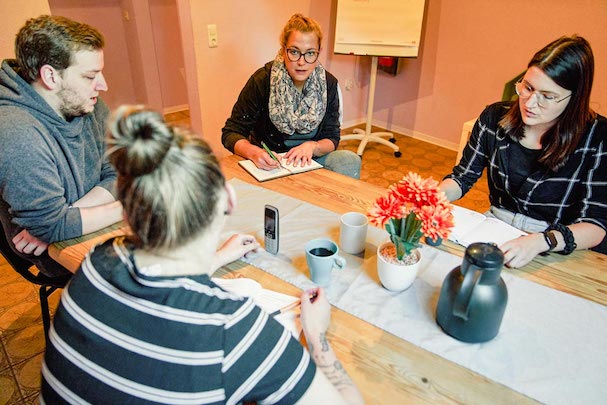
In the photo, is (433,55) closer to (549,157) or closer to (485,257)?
(549,157)

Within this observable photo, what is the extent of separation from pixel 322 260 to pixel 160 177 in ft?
1.59

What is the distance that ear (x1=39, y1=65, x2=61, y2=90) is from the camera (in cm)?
121

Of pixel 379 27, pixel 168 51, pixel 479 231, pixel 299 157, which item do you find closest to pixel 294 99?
pixel 299 157

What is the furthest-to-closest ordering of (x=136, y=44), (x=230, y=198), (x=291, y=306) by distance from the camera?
(x=136, y=44) < (x=291, y=306) < (x=230, y=198)

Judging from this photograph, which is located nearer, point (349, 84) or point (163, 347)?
point (163, 347)

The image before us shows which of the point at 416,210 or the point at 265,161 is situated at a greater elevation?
the point at 416,210

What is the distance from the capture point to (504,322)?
921mm

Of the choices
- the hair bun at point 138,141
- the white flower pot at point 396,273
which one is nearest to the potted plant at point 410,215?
the white flower pot at point 396,273

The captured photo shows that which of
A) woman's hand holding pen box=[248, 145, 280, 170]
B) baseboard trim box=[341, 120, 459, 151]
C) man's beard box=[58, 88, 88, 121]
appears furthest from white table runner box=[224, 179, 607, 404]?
baseboard trim box=[341, 120, 459, 151]

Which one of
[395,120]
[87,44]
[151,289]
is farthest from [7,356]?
[395,120]

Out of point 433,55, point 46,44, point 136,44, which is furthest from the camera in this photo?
point 136,44

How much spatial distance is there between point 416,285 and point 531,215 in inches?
26.3

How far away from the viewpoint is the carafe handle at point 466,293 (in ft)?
2.59

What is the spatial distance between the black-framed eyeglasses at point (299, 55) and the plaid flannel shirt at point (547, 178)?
0.80m
